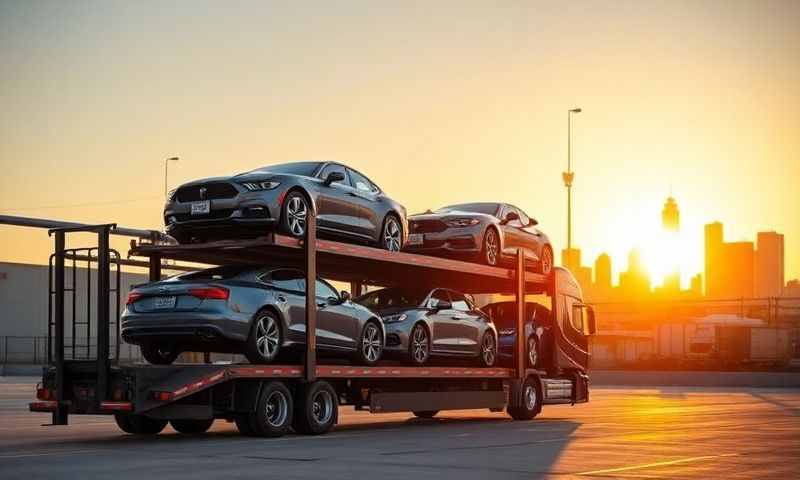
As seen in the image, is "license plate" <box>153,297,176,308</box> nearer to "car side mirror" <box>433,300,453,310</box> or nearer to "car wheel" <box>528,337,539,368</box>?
"car side mirror" <box>433,300,453,310</box>

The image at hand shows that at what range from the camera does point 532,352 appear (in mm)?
24094

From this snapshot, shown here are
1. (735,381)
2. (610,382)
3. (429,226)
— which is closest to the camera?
(429,226)

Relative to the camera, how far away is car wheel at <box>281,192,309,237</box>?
16.9 metres

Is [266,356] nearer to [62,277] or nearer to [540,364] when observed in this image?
[62,277]

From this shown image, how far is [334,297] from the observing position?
1830 cm

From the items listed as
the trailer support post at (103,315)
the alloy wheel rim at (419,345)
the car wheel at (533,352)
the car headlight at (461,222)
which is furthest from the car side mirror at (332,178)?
the car wheel at (533,352)

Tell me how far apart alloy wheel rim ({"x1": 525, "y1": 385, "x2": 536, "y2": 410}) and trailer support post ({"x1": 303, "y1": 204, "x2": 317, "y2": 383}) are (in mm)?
6917

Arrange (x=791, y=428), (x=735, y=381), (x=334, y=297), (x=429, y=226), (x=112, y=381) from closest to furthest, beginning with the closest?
(x=112, y=381), (x=334, y=297), (x=791, y=428), (x=429, y=226), (x=735, y=381)

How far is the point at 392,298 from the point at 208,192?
4.85 metres

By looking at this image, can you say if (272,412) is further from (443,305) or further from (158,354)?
(443,305)

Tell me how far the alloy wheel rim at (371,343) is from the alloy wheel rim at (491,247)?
3816 millimetres

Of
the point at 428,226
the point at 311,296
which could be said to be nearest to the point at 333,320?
the point at 311,296

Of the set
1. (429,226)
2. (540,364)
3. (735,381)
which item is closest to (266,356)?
(429,226)

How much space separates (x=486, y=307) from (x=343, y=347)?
671cm
